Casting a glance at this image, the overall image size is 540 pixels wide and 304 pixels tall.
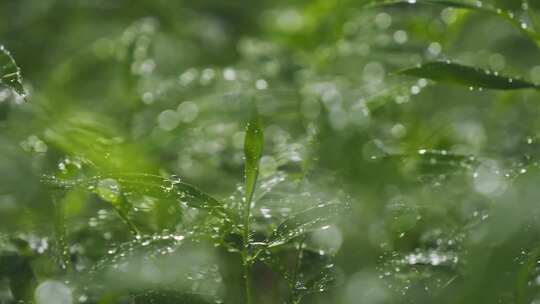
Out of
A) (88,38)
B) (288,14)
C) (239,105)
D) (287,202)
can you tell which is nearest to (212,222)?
(287,202)

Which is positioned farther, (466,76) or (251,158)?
(466,76)

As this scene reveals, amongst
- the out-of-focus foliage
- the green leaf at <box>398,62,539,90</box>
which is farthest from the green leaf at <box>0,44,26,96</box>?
the green leaf at <box>398,62,539,90</box>

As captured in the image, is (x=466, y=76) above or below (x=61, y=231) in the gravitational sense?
above

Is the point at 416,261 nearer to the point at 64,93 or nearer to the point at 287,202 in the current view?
the point at 287,202

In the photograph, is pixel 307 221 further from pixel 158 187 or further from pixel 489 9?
pixel 489 9

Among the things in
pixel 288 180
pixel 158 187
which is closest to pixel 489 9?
pixel 288 180

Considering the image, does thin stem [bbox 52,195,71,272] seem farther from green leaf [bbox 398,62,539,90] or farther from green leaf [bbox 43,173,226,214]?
green leaf [bbox 398,62,539,90]
